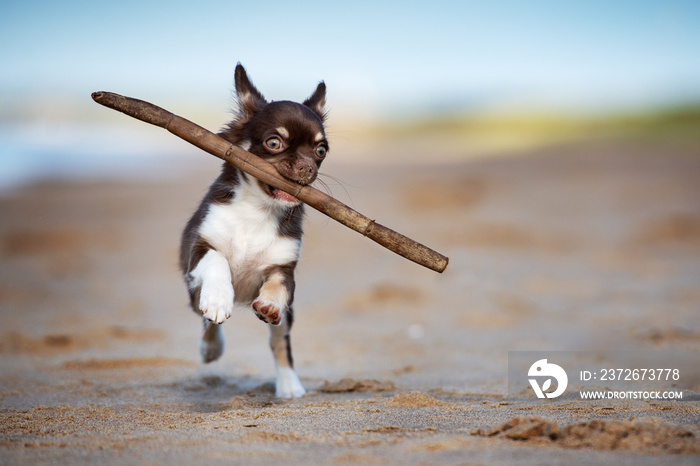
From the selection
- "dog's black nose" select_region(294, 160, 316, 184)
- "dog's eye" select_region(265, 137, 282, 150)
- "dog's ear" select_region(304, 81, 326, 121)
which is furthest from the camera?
"dog's ear" select_region(304, 81, 326, 121)

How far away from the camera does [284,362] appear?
18.3ft

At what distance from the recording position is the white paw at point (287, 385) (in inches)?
207

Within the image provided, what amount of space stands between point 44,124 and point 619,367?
109ft

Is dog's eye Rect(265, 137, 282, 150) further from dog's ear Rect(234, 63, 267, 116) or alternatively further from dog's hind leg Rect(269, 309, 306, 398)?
dog's hind leg Rect(269, 309, 306, 398)

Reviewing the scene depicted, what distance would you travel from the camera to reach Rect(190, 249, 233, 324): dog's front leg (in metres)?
4.11

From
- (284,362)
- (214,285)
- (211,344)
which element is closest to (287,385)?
(284,362)

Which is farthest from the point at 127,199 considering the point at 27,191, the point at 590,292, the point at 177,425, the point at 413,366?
the point at 177,425

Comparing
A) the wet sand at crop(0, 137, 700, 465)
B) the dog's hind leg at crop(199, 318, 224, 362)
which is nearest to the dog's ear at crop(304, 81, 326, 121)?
the dog's hind leg at crop(199, 318, 224, 362)

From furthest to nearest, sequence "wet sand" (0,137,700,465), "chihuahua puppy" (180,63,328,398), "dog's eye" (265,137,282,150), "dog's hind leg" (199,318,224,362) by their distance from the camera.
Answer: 1. "dog's hind leg" (199,318,224,362)
2. "dog's eye" (265,137,282,150)
3. "chihuahua puppy" (180,63,328,398)
4. "wet sand" (0,137,700,465)

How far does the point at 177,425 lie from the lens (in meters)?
3.73

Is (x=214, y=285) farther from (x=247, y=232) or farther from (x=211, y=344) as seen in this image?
(x=211, y=344)

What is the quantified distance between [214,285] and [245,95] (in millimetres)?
1483

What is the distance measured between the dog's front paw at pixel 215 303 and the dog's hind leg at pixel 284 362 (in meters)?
Answer: 1.11

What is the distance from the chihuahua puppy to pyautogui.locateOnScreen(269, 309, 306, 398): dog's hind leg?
77mm
